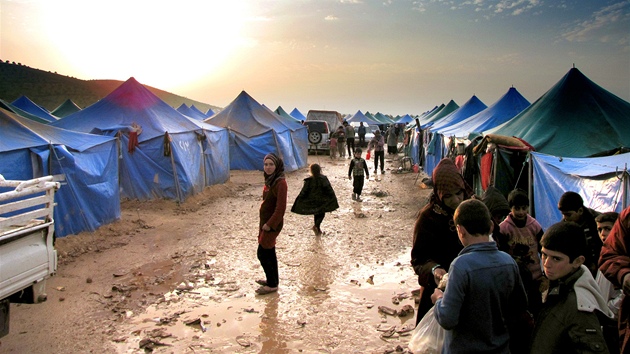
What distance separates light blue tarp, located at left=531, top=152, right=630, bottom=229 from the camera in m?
4.59

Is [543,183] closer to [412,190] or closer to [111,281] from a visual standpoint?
[111,281]

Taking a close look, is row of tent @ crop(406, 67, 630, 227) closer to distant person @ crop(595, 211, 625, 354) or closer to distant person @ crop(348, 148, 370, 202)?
distant person @ crop(595, 211, 625, 354)

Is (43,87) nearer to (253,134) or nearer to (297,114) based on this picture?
(297,114)

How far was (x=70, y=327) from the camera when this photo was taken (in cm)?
478

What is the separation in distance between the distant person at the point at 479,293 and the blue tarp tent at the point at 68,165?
24.3 ft

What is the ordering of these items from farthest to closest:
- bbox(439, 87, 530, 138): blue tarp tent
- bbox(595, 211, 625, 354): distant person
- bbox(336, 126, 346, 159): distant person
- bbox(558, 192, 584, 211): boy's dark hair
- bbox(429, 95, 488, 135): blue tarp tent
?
bbox(336, 126, 346, 159): distant person, bbox(429, 95, 488, 135): blue tarp tent, bbox(439, 87, 530, 138): blue tarp tent, bbox(558, 192, 584, 211): boy's dark hair, bbox(595, 211, 625, 354): distant person

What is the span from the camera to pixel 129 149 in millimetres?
11805

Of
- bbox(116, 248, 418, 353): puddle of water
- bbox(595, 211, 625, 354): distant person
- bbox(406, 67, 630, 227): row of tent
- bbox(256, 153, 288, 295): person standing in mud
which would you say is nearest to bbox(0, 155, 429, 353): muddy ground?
bbox(116, 248, 418, 353): puddle of water

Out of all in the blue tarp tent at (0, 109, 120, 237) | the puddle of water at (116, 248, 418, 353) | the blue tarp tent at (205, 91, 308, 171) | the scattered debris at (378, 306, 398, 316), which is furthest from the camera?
the blue tarp tent at (205, 91, 308, 171)

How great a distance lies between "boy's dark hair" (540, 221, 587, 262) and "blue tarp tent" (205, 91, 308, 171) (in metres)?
16.0

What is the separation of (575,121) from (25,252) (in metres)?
9.23

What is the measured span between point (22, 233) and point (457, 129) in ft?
40.4

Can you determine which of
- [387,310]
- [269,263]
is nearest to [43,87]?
[269,263]

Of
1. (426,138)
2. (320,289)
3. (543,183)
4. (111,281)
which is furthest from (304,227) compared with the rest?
(426,138)
